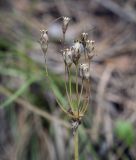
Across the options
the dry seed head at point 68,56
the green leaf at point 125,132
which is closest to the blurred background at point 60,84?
the green leaf at point 125,132

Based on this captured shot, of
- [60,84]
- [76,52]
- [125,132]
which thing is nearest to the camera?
[76,52]

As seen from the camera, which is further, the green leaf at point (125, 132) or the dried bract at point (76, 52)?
the green leaf at point (125, 132)

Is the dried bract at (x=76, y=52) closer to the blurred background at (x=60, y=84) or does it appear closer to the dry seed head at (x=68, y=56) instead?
the dry seed head at (x=68, y=56)

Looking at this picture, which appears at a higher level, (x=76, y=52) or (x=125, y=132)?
(x=76, y=52)

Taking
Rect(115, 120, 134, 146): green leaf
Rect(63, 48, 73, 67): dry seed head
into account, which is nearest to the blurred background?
Rect(115, 120, 134, 146): green leaf

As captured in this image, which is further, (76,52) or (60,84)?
(60,84)

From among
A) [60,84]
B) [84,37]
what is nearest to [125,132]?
[60,84]

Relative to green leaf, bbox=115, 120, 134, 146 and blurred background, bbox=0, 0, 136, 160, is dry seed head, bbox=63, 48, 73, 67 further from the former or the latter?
green leaf, bbox=115, 120, 134, 146

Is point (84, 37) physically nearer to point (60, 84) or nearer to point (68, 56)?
point (68, 56)
